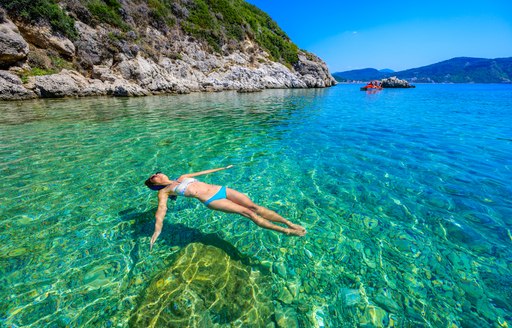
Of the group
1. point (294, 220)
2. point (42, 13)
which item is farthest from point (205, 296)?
point (42, 13)

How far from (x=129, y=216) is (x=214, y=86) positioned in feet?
139

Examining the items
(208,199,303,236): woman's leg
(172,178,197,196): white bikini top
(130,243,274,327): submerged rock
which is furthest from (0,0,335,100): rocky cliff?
(130,243,274,327): submerged rock

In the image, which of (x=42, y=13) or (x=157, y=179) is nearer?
(x=157, y=179)

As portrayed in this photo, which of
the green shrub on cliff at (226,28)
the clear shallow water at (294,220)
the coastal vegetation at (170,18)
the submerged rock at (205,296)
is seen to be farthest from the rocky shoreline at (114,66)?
the submerged rock at (205,296)

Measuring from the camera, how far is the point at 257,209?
4.67m

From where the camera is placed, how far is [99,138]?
10.4 m

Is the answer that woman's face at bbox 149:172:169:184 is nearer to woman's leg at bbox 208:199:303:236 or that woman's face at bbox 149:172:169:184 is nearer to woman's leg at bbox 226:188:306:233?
woman's leg at bbox 208:199:303:236

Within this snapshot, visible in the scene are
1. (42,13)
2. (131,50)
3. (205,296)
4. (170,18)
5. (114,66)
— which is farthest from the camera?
(170,18)

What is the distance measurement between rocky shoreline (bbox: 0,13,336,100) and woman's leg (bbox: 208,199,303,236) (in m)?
29.5

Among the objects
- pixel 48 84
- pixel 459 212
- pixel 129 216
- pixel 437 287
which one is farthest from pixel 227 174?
pixel 48 84

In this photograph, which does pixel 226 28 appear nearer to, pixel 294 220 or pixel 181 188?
pixel 181 188

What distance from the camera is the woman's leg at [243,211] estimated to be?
4297mm

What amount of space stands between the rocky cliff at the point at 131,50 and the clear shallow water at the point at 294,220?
22147 millimetres

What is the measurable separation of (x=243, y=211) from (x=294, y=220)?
1.30m
